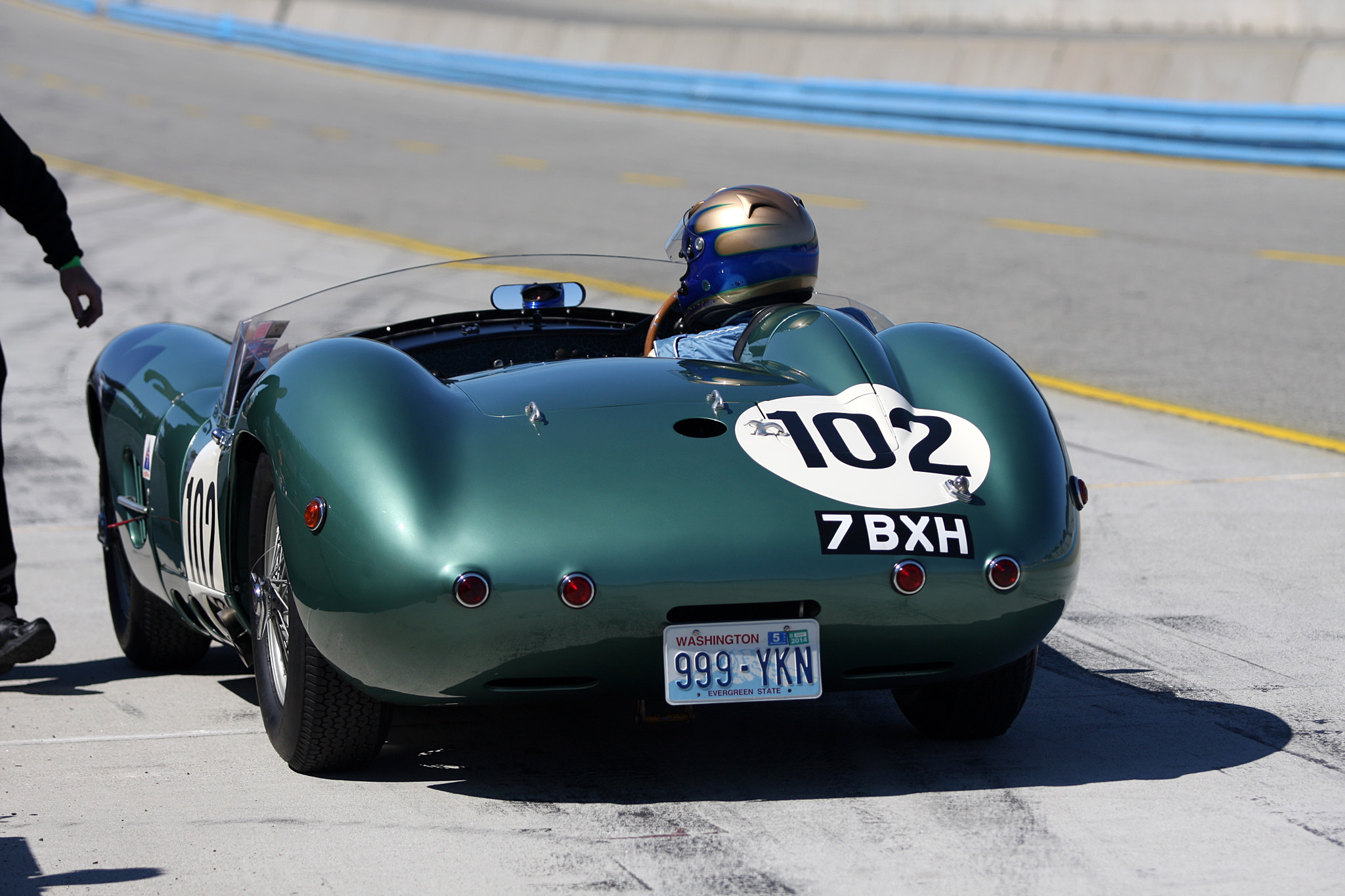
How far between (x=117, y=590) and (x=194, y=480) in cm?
120

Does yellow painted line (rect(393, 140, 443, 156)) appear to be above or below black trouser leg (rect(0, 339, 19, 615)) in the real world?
above

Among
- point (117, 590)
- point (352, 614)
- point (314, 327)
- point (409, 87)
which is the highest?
point (409, 87)

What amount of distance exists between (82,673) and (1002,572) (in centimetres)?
306

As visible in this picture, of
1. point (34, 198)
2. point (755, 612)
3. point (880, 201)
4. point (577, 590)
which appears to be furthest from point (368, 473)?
point (880, 201)

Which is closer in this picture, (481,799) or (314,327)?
(481,799)

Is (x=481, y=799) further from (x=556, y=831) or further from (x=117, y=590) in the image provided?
(x=117, y=590)

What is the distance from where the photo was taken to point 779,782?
12.3 feet

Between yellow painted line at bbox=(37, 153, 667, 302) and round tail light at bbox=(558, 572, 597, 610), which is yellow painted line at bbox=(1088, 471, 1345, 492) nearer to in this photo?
round tail light at bbox=(558, 572, 597, 610)

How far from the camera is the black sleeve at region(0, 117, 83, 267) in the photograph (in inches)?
207

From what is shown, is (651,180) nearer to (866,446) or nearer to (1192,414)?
(1192,414)

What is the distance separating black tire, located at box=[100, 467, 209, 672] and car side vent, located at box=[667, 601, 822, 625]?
2211 mm

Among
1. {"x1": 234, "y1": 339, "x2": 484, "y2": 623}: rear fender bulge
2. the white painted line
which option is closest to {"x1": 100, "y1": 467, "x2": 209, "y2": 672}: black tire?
the white painted line

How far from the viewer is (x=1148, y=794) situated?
141 inches

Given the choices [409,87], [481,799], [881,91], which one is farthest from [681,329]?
[409,87]
